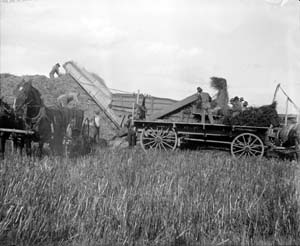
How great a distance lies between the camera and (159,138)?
27.3 ft

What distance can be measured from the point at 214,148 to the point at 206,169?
4.02 meters

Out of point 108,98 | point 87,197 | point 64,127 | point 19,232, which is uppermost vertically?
point 108,98

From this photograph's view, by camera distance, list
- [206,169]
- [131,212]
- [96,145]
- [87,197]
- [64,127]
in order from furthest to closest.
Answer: [64,127] → [96,145] → [206,169] → [87,197] → [131,212]

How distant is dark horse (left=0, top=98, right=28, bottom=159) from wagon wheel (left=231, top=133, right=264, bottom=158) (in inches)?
157

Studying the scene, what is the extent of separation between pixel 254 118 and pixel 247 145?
25.5 inches

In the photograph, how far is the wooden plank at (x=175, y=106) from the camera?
6870mm

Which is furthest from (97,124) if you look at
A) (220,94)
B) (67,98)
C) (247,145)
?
(247,145)

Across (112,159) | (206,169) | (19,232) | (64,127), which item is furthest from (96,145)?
(19,232)

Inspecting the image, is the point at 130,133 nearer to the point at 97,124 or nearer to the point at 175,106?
the point at 175,106

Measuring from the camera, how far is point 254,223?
8.80ft

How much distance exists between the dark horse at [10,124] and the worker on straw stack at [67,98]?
0.77m

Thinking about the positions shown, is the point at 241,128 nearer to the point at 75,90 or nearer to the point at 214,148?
the point at 214,148

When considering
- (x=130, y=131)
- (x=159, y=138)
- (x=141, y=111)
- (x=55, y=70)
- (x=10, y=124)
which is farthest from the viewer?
(x=159, y=138)

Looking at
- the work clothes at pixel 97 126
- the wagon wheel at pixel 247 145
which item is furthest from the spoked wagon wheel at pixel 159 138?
the work clothes at pixel 97 126
